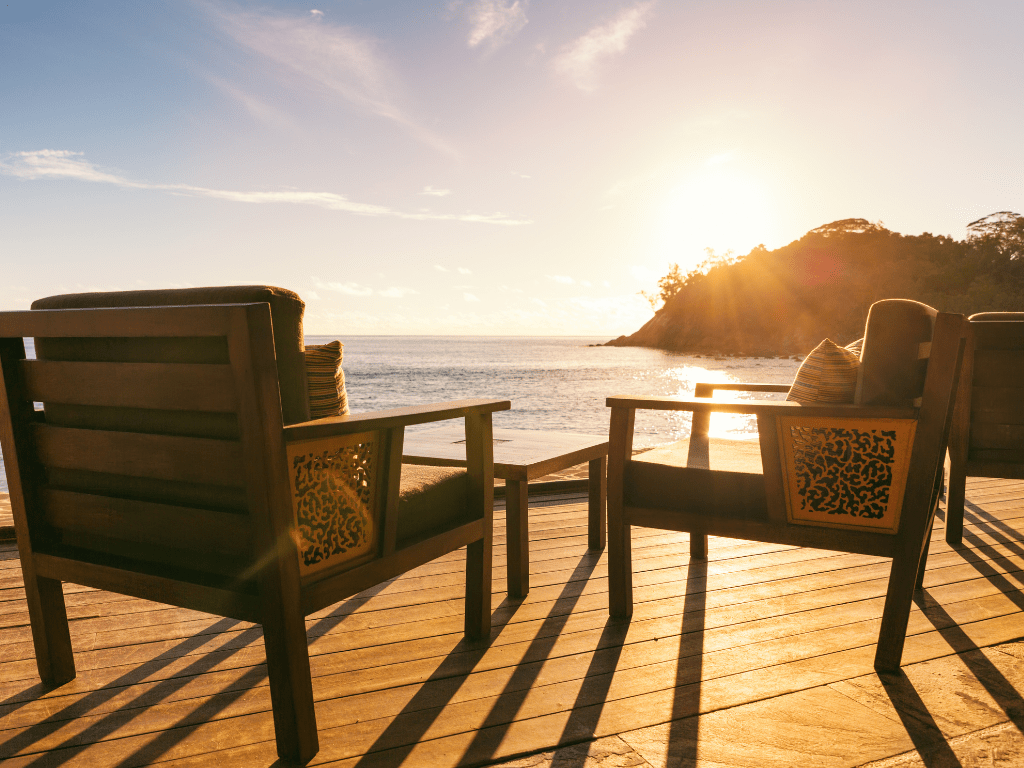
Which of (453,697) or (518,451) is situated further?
(518,451)

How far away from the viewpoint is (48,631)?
1.56 metres

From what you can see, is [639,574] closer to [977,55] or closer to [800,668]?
[800,668]

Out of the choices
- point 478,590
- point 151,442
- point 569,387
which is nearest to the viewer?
point 151,442

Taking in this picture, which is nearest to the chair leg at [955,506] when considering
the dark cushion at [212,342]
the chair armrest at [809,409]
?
the chair armrest at [809,409]

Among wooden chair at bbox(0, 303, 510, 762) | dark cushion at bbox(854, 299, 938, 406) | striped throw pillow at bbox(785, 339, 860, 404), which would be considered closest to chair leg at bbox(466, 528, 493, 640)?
wooden chair at bbox(0, 303, 510, 762)

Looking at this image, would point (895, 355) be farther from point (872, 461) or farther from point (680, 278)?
point (680, 278)

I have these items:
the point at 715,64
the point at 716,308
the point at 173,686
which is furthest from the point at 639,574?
the point at 716,308

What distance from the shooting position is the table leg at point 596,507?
268cm

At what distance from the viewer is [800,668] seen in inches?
63.7

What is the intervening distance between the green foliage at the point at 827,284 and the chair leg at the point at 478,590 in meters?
43.4

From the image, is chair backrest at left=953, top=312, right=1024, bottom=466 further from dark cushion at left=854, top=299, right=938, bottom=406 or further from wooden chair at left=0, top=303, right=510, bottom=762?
wooden chair at left=0, top=303, right=510, bottom=762

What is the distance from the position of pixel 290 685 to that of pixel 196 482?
0.46m

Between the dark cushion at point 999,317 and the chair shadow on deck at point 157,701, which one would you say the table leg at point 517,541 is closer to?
the chair shadow on deck at point 157,701

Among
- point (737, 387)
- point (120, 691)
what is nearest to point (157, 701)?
point (120, 691)
